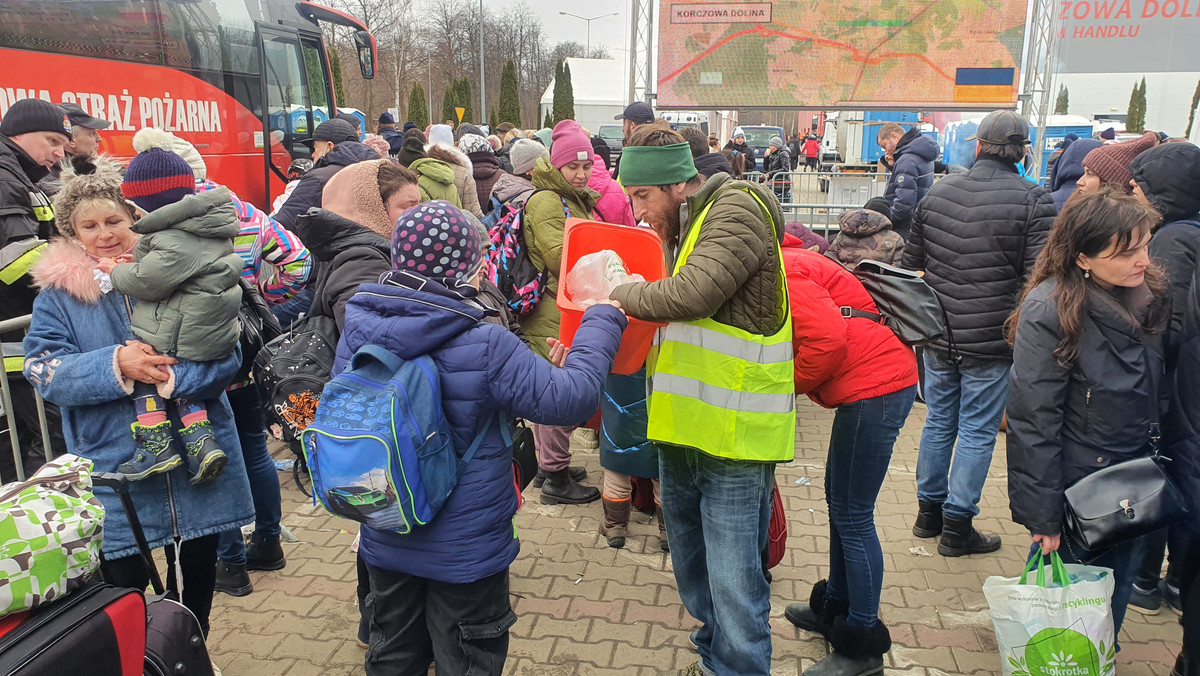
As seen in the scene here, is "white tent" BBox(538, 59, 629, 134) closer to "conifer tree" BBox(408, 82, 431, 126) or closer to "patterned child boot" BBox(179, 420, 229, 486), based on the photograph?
"conifer tree" BBox(408, 82, 431, 126)

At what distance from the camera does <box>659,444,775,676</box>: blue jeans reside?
8.62ft

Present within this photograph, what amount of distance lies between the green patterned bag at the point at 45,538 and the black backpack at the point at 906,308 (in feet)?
7.78

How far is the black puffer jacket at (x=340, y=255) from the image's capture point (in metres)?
3.11

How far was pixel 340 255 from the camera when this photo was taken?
10.3ft

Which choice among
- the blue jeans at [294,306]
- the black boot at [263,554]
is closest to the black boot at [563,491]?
the black boot at [263,554]

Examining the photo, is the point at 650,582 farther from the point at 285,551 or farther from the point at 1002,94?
the point at 1002,94

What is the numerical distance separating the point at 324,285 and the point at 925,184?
573 centimetres

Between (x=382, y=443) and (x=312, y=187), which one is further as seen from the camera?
(x=312, y=187)

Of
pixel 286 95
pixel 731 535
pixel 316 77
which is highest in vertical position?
pixel 316 77

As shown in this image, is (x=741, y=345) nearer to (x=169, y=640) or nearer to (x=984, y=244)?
(x=169, y=640)

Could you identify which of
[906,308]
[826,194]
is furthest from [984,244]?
[826,194]

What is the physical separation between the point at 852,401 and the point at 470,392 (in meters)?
1.43

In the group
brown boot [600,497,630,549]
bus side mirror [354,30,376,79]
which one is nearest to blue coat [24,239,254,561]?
brown boot [600,497,630,549]

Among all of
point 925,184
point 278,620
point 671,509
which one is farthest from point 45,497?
point 925,184
